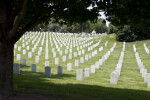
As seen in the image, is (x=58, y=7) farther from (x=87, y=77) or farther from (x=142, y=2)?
(x=87, y=77)

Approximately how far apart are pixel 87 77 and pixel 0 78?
22.8 feet

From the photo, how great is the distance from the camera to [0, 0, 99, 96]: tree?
774cm

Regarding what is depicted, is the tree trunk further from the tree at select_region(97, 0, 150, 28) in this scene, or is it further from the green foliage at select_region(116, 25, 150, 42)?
the green foliage at select_region(116, 25, 150, 42)

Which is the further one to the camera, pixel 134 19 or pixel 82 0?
pixel 82 0

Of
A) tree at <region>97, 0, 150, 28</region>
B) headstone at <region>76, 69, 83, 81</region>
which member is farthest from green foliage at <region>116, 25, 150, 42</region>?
tree at <region>97, 0, 150, 28</region>

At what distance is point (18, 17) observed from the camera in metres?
7.74

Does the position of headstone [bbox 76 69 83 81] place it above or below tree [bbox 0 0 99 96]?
below

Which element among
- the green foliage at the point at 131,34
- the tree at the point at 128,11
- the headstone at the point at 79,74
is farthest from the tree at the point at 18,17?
the green foliage at the point at 131,34

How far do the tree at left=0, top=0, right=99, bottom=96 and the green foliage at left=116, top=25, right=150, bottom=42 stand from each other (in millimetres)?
37862

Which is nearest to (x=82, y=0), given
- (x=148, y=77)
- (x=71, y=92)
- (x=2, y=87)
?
(x=71, y=92)

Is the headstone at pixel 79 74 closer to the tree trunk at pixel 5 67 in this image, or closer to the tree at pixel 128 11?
the tree at pixel 128 11

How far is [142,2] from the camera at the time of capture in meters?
7.31

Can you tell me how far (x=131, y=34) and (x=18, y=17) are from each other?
40781 mm

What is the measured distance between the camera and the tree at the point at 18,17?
7.74 meters
